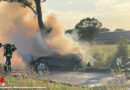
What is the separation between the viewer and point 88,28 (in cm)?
2223

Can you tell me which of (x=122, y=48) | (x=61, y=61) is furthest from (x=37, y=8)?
(x=122, y=48)

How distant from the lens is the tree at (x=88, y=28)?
2223 centimetres

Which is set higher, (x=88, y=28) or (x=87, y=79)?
(x=88, y=28)

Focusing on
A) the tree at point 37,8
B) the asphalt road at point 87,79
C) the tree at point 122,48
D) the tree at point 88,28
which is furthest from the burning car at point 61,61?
the tree at point 88,28

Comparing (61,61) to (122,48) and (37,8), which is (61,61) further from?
(37,8)

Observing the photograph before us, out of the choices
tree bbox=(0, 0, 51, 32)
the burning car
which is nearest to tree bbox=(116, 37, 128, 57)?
the burning car

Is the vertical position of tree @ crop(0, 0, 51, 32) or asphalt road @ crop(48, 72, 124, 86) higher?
tree @ crop(0, 0, 51, 32)

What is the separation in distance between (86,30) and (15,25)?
7092mm

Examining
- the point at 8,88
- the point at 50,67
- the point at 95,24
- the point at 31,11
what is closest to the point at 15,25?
the point at 31,11

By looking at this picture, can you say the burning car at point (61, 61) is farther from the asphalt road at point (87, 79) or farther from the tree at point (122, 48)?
the tree at point (122, 48)

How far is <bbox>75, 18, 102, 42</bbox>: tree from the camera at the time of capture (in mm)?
22234

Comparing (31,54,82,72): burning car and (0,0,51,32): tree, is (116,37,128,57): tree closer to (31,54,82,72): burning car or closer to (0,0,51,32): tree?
(31,54,82,72): burning car

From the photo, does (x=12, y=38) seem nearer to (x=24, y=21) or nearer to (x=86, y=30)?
(x=24, y=21)

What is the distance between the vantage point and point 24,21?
19.3 m
